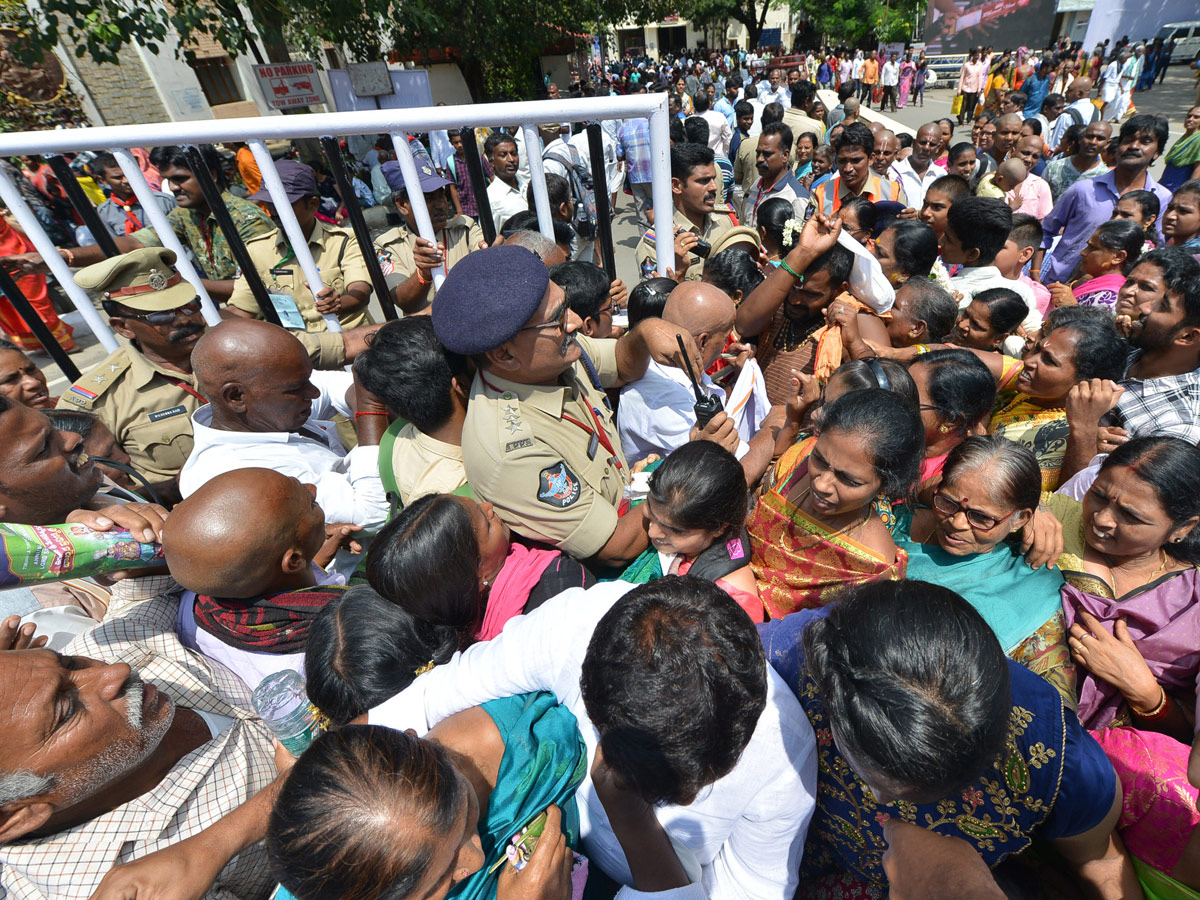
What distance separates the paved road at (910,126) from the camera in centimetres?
624

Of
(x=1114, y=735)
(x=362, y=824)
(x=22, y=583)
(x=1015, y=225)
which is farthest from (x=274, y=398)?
(x=1015, y=225)

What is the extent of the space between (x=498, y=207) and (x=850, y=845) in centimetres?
566

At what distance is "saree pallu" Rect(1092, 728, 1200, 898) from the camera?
141cm

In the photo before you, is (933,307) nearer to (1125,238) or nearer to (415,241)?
(1125,238)

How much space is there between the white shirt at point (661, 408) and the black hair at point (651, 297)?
0.88 ft

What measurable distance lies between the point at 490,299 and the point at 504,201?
4.45 metres

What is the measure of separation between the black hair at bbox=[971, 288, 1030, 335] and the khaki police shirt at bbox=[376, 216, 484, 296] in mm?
3152

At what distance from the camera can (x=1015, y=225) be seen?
411 centimetres

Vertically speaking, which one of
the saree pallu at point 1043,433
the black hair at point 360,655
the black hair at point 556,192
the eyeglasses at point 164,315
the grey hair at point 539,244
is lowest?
the saree pallu at point 1043,433

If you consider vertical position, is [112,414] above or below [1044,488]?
above

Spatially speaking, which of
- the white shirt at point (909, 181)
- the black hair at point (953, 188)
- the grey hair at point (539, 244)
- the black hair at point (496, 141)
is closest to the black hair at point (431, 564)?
the grey hair at point (539, 244)

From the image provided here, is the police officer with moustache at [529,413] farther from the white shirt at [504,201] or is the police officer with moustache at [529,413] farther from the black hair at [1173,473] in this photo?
the white shirt at [504,201]

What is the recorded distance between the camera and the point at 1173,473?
164cm

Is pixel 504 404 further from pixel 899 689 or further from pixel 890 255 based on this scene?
pixel 890 255
